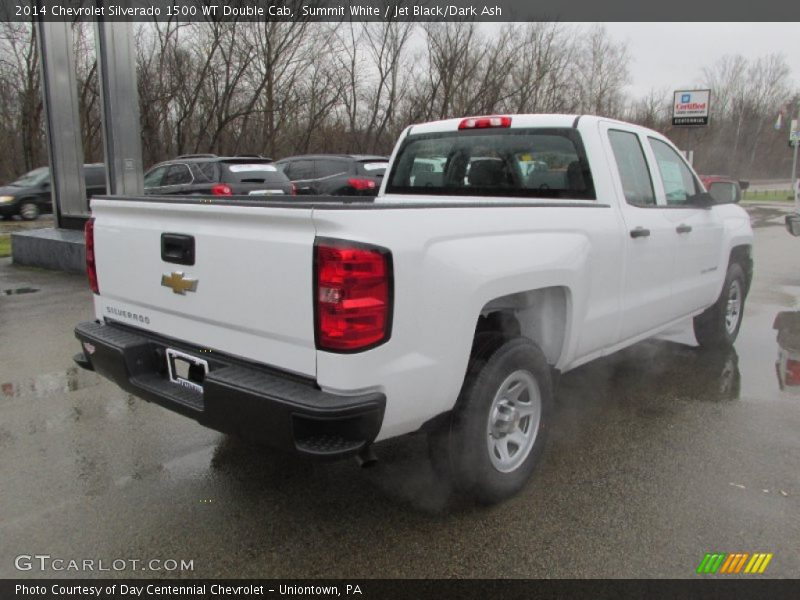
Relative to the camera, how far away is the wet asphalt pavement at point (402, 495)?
2754 millimetres

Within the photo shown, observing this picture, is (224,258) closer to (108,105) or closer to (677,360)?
(677,360)

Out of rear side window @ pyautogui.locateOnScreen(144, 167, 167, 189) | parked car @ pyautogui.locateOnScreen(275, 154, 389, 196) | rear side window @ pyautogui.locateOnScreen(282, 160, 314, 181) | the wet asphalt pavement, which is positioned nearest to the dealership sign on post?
parked car @ pyautogui.locateOnScreen(275, 154, 389, 196)

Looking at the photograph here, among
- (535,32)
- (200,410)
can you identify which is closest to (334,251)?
(200,410)

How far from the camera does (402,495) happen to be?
326cm

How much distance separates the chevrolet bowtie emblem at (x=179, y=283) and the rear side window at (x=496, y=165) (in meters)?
2.13

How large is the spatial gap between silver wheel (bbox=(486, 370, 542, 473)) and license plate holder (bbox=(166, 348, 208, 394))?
1.33 meters

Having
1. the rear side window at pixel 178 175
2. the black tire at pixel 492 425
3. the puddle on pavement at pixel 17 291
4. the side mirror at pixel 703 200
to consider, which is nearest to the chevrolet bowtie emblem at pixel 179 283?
the black tire at pixel 492 425

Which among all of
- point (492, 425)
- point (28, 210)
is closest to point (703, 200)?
point (492, 425)

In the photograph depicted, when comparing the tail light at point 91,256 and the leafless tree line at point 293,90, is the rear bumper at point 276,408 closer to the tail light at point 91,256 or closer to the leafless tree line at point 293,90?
the tail light at point 91,256

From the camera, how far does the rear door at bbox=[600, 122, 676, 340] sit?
396cm

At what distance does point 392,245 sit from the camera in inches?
95.0

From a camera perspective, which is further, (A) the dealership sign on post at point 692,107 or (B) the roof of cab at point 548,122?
(A) the dealership sign on post at point 692,107

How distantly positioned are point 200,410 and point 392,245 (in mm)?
1099

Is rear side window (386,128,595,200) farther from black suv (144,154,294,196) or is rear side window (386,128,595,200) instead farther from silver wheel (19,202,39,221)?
silver wheel (19,202,39,221)
